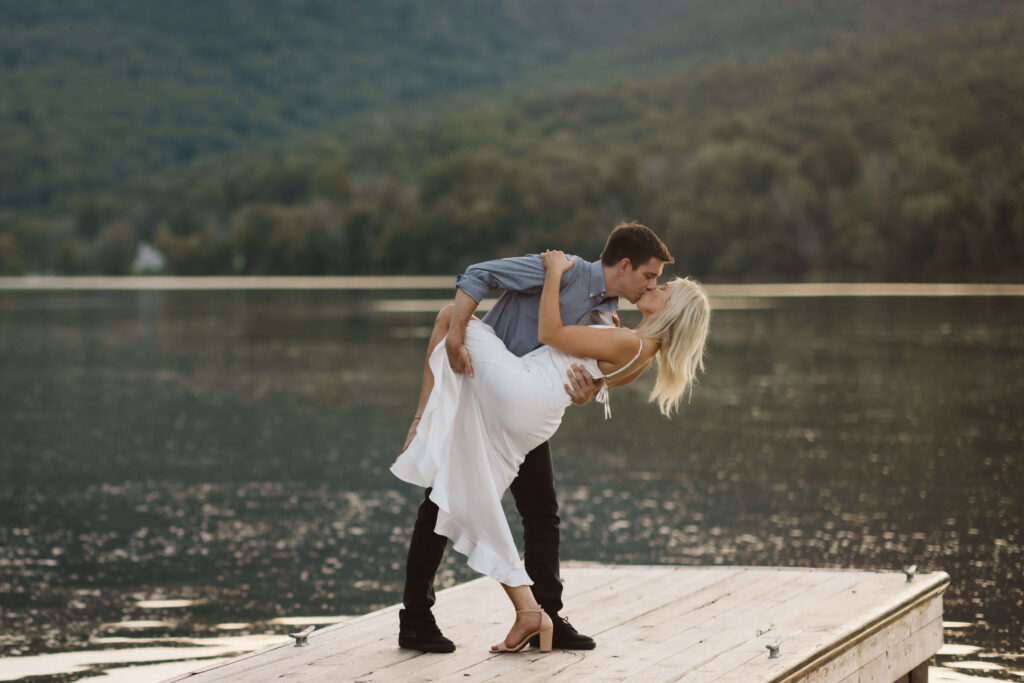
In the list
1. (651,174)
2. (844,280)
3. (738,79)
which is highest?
(738,79)

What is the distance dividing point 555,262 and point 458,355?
473mm

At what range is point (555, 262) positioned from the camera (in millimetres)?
5082

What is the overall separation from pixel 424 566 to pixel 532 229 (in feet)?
374

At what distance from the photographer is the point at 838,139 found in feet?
373

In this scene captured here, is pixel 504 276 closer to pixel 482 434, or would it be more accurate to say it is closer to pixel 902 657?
pixel 482 434

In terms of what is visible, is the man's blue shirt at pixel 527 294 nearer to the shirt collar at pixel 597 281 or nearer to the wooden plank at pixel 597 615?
the shirt collar at pixel 597 281

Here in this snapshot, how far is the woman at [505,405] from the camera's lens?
5.09 m

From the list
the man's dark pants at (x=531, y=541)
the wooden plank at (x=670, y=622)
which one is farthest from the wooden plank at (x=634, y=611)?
the man's dark pants at (x=531, y=541)

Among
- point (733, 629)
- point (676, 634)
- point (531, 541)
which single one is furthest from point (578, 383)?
point (733, 629)

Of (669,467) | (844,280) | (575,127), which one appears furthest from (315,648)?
(575,127)

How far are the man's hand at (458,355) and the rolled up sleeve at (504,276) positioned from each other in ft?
0.53

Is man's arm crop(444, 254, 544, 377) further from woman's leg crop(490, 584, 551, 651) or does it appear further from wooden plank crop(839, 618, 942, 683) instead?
wooden plank crop(839, 618, 942, 683)

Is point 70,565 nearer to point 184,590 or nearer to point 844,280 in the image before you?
point 184,590

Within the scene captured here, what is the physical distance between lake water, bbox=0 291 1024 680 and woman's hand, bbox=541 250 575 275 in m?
3.28
